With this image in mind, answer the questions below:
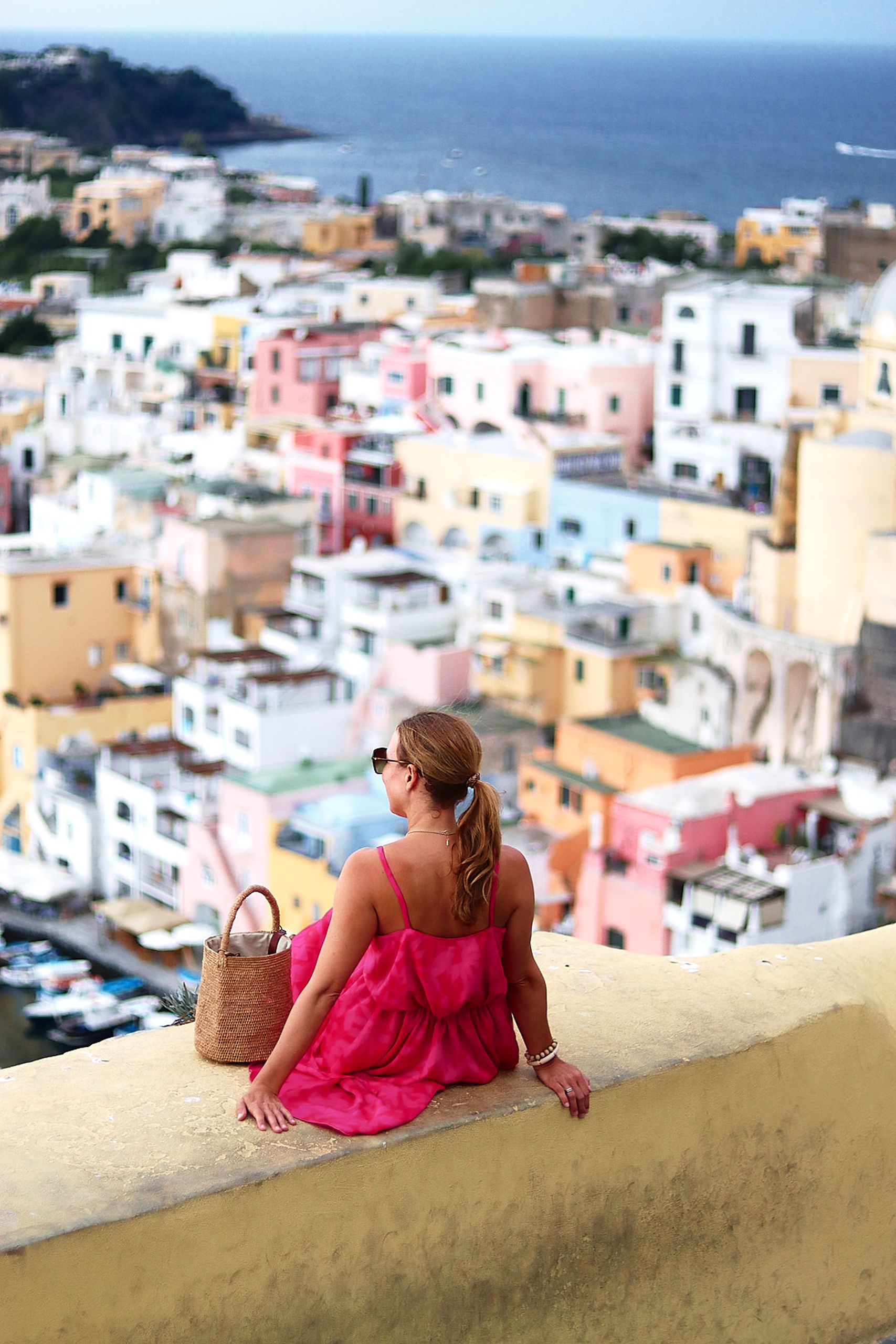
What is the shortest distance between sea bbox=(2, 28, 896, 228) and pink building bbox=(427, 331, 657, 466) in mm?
39496

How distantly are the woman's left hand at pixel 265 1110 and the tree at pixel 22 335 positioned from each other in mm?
26984

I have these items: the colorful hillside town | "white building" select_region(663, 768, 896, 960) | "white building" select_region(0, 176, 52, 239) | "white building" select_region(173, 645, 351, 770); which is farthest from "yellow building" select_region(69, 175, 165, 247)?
"white building" select_region(663, 768, 896, 960)

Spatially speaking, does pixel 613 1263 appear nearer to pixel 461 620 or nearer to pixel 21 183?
pixel 461 620

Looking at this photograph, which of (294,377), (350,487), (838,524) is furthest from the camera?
(294,377)

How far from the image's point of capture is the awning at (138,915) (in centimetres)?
1423

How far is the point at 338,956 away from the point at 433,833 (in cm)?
15

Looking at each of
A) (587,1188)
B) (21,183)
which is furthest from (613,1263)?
(21,183)

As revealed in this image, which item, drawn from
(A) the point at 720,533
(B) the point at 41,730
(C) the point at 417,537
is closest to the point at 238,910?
(B) the point at 41,730

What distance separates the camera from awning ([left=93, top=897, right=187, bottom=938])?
14.2 metres

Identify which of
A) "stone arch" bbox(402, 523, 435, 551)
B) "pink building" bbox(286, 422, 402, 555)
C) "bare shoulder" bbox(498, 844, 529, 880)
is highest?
"bare shoulder" bbox(498, 844, 529, 880)

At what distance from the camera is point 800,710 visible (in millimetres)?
15055

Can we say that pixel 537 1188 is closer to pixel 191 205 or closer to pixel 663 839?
pixel 663 839

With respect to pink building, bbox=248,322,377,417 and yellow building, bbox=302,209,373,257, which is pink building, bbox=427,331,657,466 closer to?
pink building, bbox=248,322,377,417

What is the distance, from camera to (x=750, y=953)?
2.65 metres
